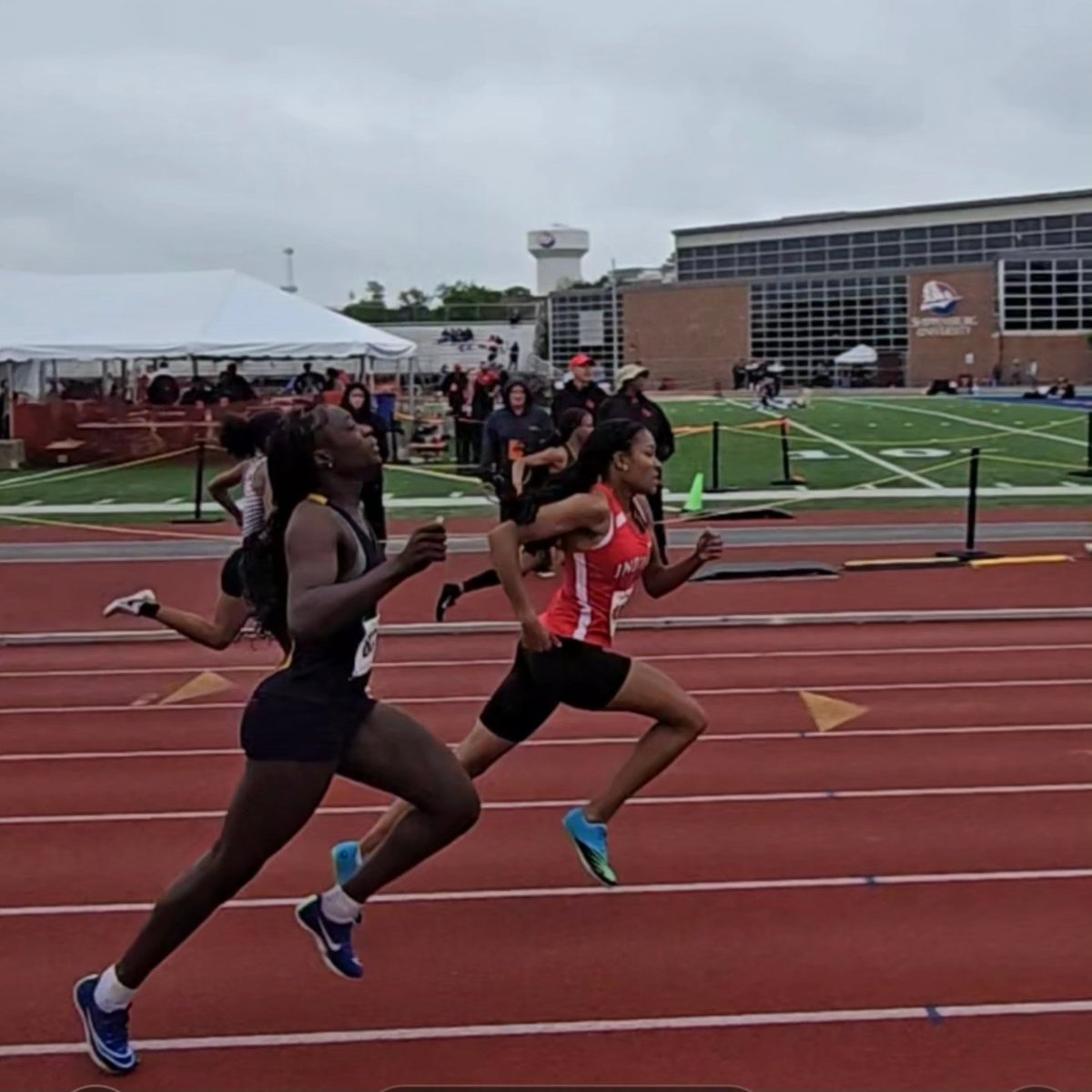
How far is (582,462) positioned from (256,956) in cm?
212

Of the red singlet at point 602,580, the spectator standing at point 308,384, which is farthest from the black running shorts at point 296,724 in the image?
the spectator standing at point 308,384

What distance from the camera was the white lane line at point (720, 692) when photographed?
9.15m

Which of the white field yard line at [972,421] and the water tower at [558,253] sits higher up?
the water tower at [558,253]

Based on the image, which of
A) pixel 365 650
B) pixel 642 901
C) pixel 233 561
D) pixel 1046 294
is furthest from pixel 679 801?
pixel 1046 294

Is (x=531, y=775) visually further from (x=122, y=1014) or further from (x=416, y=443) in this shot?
(x=416, y=443)

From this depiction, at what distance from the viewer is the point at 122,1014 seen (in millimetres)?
4285

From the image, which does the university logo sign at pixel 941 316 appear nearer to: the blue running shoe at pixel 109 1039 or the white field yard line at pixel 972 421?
the white field yard line at pixel 972 421

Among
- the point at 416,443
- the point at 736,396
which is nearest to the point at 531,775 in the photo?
the point at 416,443

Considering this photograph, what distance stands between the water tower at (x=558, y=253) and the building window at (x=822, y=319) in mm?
54787

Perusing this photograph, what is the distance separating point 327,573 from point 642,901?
217 cm

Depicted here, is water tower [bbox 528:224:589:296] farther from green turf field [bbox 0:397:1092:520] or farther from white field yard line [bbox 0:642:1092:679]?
white field yard line [bbox 0:642:1092:679]

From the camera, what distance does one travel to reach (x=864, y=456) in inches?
1160

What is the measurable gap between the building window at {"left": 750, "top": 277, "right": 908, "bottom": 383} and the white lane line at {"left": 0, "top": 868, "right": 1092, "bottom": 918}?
85528 mm

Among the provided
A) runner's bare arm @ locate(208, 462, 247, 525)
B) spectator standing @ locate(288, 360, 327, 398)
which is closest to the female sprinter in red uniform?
runner's bare arm @ locate(208, 462, 247, 525)
